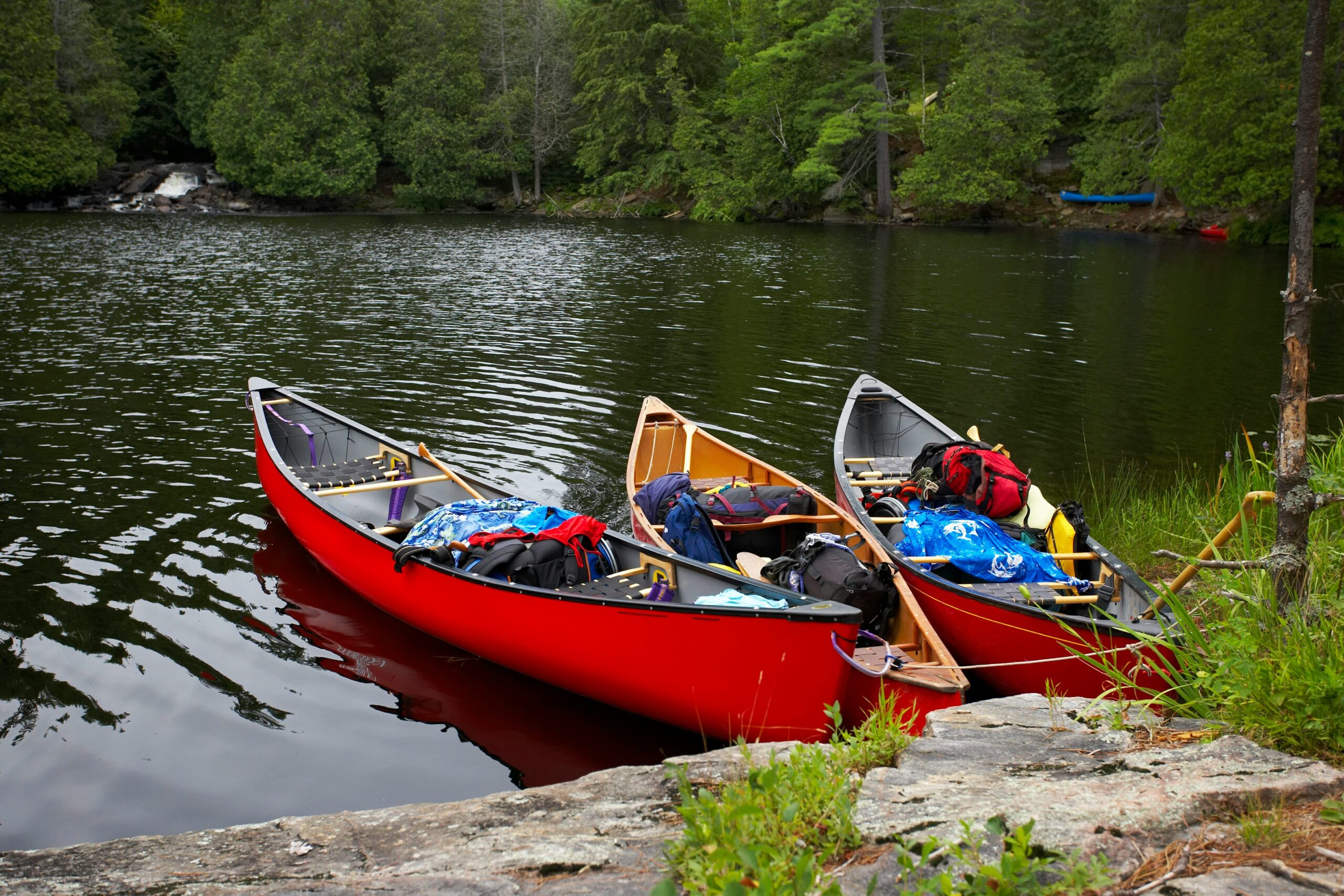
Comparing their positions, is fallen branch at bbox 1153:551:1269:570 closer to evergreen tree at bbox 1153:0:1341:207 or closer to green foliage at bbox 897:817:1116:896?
A: green foliage at bbox 897:817:1116:896

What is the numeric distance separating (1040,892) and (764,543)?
469 centimetres

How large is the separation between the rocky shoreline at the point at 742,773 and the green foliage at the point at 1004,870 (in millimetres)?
108

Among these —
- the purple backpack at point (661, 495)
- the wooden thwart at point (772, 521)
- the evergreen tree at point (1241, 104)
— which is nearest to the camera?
A: the wooden thwart at point (772, 521)

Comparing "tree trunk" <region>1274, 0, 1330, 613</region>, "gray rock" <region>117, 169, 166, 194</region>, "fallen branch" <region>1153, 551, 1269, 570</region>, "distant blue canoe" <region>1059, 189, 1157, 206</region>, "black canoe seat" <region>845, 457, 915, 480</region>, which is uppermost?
"gray rock" <region>117, 169, 166, 194</region>

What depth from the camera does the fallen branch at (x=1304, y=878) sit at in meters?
2.28

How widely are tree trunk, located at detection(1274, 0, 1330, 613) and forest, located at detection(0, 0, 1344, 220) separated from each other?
29886 mm

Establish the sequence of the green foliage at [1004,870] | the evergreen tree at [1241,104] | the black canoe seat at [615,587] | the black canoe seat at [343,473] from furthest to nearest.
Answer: the evergreen tree at [1241,104], the black canoe seat at [343,473], the black canoe seat at [615,587], the green foliage at [1004,870]

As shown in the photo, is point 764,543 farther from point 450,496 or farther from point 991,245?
point 991,245

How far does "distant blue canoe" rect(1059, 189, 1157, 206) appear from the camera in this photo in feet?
118

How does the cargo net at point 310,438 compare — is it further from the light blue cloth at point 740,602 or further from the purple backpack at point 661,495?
the light blue cloth at point 740,602

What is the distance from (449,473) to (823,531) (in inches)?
129

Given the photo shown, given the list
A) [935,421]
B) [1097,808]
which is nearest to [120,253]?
[935,421]

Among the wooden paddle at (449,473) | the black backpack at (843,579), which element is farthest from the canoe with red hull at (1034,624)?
the wooden paddle at (449,473)

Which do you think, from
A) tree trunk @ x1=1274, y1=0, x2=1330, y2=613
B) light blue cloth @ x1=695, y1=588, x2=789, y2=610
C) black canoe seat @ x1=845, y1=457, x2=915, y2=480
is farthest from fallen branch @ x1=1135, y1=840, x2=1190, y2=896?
black canoe seat @ x1=845, y1=457, x2=915, y2=480
